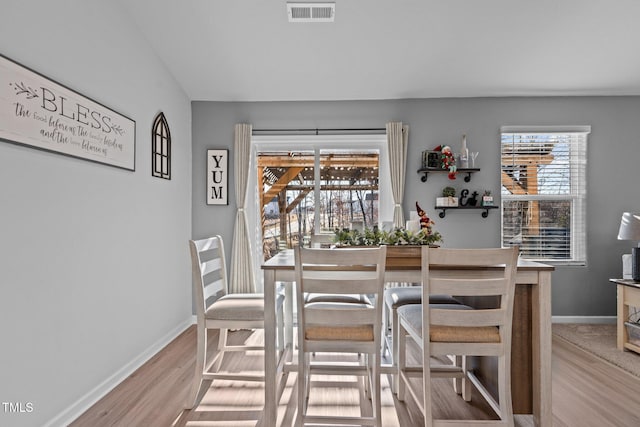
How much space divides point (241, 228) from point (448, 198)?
7.16 feet

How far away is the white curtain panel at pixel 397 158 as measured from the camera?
3564mm

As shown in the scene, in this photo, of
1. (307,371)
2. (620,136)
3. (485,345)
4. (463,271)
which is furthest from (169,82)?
(620,136)

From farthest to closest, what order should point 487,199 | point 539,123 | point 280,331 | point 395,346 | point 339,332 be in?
point 539,123 → point 487,199 → point 280,331 → point 395,346 → point 339,332

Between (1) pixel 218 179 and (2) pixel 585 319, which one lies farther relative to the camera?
(1) pixel 218 179

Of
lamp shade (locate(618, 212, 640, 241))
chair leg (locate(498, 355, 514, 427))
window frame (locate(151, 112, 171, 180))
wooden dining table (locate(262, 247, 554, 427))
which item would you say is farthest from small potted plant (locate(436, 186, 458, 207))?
window frame (locate(151, 112, 171, 180))

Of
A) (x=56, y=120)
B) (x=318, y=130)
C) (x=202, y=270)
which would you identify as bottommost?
(x=202, y=270)

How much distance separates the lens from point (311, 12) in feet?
8.47

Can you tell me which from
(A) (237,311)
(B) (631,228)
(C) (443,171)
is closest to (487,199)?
(C) (443,171)

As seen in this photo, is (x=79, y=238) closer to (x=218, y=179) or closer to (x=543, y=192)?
(x=218, y=179)

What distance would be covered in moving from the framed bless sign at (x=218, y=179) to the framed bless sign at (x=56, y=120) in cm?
122

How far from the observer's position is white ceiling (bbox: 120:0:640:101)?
8.43ft

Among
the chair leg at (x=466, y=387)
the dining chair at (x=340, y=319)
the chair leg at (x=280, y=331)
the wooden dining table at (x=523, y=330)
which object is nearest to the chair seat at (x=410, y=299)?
the chair leg at (x=466, y=387)

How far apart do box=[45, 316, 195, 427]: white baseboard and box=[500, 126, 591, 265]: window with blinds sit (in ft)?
11.7

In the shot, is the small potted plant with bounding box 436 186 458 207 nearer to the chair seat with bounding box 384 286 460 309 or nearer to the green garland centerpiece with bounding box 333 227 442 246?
the chair seat with bounding box 384 286 460 309
